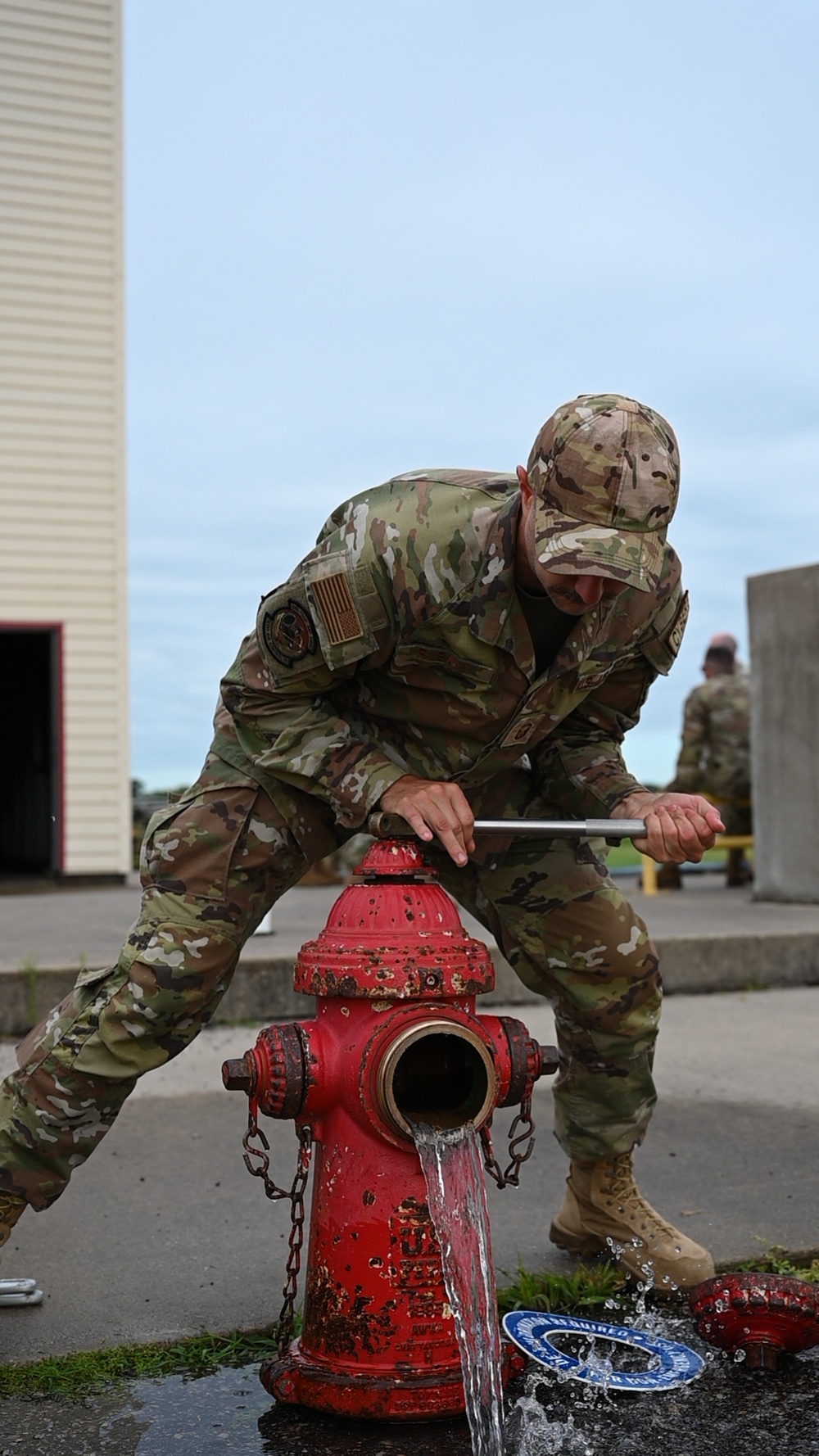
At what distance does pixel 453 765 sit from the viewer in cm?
282

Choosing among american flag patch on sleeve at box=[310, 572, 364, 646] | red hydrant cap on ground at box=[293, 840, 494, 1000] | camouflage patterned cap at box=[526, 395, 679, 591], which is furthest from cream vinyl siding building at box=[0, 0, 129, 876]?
camouflage patterned cap at box=[526, 395, 679, 591]

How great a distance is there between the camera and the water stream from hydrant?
2.33 m

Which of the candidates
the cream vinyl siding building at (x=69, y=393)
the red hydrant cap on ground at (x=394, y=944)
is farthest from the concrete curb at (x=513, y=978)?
the cream vinyl siding building at (x=69, y=393)

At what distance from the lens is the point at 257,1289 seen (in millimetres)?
2982

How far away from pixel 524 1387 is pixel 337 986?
2.49 ft

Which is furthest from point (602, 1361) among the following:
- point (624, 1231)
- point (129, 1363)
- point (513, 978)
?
point (513, 978)

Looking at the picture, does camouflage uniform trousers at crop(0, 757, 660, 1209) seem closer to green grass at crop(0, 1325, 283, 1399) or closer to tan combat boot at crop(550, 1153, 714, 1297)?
tan combat boot at crop(550, 1153, 714, 1297)

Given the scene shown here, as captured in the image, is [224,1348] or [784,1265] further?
[784,1265]

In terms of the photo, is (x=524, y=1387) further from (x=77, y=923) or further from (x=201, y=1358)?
(x=77, y=923)

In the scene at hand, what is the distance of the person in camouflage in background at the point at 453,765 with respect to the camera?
2457mm

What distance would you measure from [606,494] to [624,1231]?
Answer: 1.49 meters

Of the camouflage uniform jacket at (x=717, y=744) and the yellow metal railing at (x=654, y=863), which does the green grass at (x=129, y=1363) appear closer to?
the yellow metal railing at (x=654, y=863)

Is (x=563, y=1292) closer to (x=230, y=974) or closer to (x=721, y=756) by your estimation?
(x=230, y=974)

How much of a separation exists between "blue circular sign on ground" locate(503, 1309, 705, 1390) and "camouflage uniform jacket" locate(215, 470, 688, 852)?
3.09 ft
